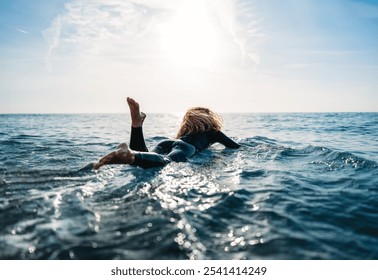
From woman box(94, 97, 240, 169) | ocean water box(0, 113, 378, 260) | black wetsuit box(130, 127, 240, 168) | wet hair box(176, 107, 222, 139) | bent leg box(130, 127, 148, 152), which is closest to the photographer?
ocean water box(0, 113, 378, 260)

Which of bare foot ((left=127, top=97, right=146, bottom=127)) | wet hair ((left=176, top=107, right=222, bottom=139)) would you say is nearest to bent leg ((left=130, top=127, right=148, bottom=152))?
bare foot ((left=127, top=97, right=146, bottom=127))

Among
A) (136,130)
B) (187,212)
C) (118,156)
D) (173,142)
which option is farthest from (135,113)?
(187,212)

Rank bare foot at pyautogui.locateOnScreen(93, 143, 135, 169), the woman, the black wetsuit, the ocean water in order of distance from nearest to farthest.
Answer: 1. the ocean water
2. bare foot at pyautogui.locateOnScreen(93, 143, 135, 169)
3. the woman
4. the black wetsuit

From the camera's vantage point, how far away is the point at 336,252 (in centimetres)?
279

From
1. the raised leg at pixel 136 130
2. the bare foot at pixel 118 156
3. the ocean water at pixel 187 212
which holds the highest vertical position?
the raised leg at pixel 136 130

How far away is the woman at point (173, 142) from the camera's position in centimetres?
490

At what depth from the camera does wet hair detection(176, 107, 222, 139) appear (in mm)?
7297

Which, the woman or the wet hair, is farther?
the wet hair

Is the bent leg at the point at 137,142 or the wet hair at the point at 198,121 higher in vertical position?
the wet hair at the point at 198,121

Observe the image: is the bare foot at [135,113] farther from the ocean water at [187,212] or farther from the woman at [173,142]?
the ocean water at [187,212]

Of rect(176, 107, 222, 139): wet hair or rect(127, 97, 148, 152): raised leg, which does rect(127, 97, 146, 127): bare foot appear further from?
rect(176, 107, 222, 139): wet hair

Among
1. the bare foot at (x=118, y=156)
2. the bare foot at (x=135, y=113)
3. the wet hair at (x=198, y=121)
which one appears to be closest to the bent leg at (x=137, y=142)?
the bare foot at (x=135, y=113)

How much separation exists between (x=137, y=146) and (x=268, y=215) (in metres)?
3.47

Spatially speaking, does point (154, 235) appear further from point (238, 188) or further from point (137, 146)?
point (137, 146)
